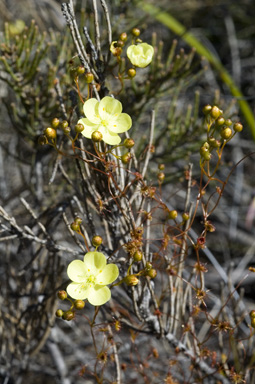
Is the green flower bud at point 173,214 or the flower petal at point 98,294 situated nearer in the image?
the flower petal at point 98,294

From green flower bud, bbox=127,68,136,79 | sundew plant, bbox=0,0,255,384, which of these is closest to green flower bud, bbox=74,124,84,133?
sundew plant, bbox=0,0,255,384

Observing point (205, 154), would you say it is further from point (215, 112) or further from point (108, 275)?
point (108, 275)

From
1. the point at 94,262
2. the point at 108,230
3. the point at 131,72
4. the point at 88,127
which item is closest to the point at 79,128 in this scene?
the point at 88,127

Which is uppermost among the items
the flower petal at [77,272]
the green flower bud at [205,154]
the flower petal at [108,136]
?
the flower petal at [108,136]

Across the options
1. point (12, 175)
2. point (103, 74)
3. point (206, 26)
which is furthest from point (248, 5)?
point (103, 74)

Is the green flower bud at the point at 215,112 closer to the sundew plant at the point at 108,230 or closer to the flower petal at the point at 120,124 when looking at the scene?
the sundew plant at the point at 108,230

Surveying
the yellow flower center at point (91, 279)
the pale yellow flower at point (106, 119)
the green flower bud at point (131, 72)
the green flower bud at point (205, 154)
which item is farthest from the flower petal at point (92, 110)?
the yellow flower center at point (91, 279)

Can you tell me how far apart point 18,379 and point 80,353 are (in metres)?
0.48

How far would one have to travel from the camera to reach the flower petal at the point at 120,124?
1.16 m

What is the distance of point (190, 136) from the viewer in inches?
90.2

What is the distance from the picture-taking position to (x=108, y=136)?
3.86 ft

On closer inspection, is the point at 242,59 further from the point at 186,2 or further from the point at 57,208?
the point at 57,208

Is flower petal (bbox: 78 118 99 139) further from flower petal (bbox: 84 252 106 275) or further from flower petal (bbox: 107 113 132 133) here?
flower petal (bbox: 84 252 106 275)

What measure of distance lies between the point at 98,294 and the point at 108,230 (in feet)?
1.23
